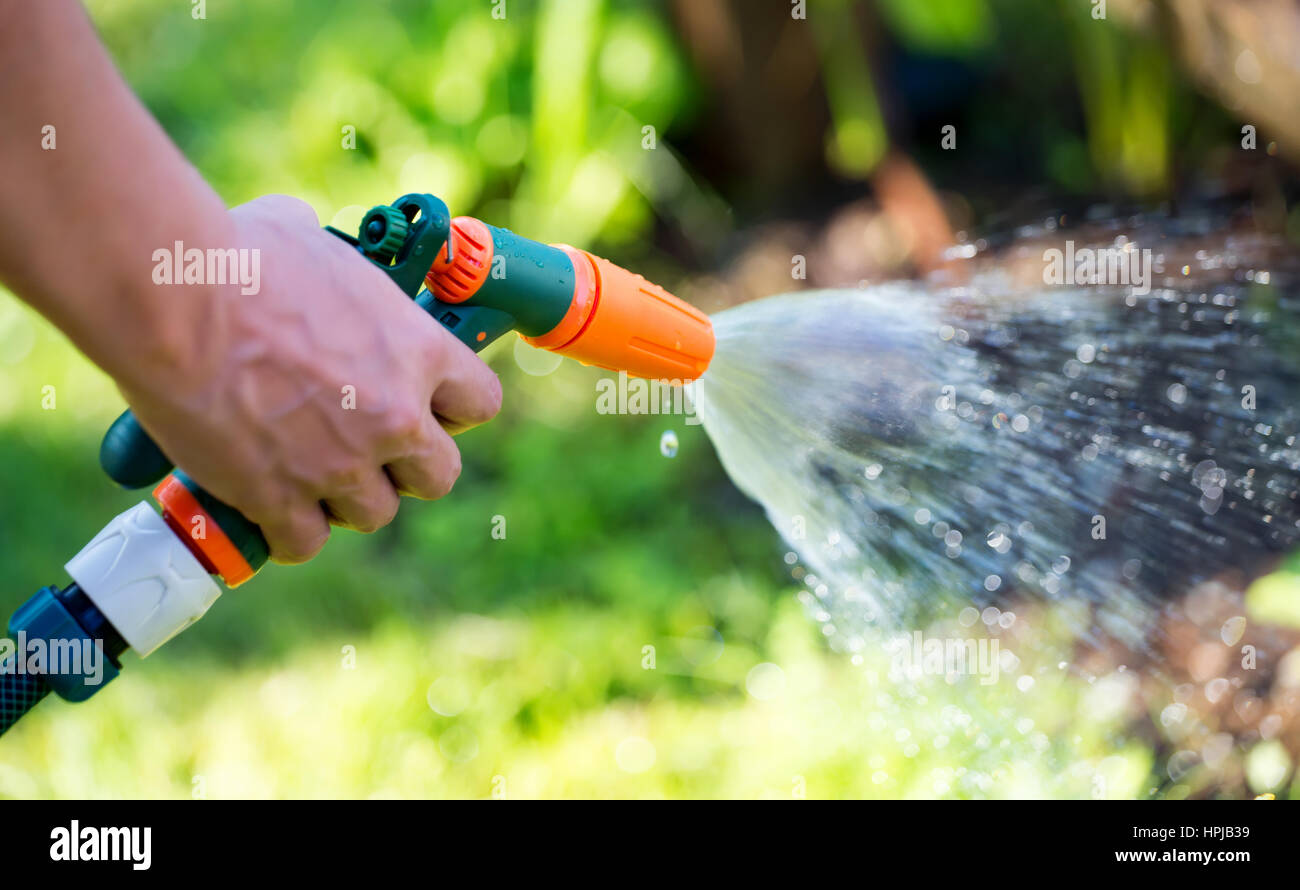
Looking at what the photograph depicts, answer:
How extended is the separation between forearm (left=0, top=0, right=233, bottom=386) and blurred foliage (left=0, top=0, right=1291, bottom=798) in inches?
48.8

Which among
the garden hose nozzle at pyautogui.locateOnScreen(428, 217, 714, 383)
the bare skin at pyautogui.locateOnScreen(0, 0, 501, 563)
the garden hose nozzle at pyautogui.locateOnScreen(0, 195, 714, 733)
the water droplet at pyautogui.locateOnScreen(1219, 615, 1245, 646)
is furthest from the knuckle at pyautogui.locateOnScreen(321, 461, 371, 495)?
the water droplet at pyautogui.locateOnScreen(1219, 615, 1245, 646)

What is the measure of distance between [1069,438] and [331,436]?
5.88 ft

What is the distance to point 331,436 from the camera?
3.45ft

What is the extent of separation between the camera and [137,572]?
43.1 inches

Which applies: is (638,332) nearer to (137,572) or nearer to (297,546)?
(297,546)

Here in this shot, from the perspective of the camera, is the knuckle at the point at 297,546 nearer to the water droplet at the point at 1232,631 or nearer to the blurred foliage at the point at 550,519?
the blurred foliage at the point at 550,519

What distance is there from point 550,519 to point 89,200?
1733 mm

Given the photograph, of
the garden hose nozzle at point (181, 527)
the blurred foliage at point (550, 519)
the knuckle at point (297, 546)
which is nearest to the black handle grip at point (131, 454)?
the garden hose nozzle at point (181, 527)

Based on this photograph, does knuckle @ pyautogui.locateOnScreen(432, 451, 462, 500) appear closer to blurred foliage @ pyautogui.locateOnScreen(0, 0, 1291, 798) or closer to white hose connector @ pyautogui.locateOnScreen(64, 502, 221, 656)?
white hose connector @ pyautogui.locateOnScreen(64, 502, 221, 656)

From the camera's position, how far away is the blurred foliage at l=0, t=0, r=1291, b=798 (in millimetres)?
1914

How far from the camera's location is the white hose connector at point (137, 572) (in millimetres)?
1096

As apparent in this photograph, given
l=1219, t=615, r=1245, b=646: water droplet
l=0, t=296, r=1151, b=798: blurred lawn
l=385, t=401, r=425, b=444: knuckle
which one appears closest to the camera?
l=385, t=401, r=425, b=444: knuckle

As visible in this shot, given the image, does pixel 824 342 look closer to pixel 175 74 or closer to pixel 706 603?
pixel 706 603
